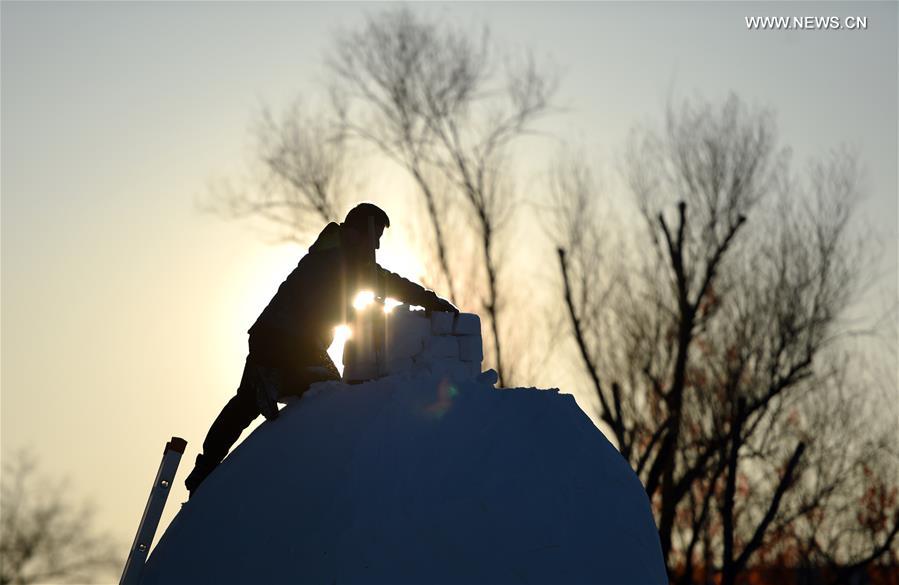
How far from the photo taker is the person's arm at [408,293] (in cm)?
1215

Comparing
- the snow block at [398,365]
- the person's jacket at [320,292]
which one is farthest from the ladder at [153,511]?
the snow block at [398,365]

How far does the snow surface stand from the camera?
991cm

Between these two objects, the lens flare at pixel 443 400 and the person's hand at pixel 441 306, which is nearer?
the lens flare at pixel 443 400

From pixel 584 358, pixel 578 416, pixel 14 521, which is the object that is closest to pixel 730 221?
pixel 584 358

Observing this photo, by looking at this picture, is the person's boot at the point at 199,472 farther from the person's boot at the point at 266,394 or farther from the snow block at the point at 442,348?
the snow block at the point at 442,348

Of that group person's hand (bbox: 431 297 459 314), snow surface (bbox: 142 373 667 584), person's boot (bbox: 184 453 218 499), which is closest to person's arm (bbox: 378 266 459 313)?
person's hand (bbox: 431 297 459 314)

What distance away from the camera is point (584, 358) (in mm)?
25359

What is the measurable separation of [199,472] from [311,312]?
1591 mm

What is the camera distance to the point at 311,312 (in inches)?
455

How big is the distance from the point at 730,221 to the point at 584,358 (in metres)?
3.24

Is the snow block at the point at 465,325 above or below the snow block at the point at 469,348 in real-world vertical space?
above

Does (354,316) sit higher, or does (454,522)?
(354,316)

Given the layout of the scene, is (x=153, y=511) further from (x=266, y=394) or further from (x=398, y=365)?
(x=398, y=365)

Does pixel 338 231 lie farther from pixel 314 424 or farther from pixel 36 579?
pixel 36 579
